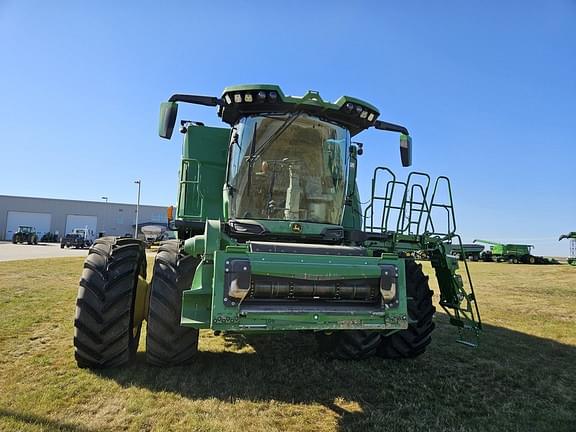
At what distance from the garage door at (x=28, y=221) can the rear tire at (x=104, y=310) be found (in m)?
63.9

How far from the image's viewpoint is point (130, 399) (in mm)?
3996

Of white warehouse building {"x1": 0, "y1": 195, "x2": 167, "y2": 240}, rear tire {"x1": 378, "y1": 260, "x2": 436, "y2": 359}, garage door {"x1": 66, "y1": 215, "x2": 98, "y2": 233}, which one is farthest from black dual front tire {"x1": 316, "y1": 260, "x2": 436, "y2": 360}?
garage door {"x1": 66, "y1": 215, "x2": 98, "y2": 233}

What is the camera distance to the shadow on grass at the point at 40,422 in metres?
3.39

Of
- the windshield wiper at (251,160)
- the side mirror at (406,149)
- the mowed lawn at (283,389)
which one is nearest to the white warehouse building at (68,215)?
the mowed lawn at (283,389)

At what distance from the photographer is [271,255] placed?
398 cm

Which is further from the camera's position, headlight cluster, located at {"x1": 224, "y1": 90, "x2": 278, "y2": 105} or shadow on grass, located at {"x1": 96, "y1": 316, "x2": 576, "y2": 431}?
headlight cluster, located at {"x1": 224, "y1": 90, "x2": 278, "y2": 105}

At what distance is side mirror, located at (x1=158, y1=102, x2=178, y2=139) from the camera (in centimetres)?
506

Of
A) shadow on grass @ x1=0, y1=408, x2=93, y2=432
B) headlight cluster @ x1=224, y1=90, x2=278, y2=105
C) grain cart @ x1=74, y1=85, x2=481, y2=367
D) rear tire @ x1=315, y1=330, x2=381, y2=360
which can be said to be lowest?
shadow on grass @ x1=0, y1=408, x2=93, y2=432

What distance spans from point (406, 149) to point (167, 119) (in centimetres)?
326

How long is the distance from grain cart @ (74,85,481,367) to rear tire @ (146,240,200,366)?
1 centimetres

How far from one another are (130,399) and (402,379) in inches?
116

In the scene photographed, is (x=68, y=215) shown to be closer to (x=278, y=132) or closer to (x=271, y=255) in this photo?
(x=278, y=132)

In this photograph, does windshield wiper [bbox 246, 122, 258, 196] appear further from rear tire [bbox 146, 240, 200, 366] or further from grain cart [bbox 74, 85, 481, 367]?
rear tire [bbox 146, 240, 200, 366]

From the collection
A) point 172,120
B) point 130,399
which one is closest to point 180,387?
point 130,399
